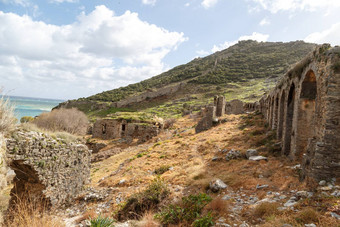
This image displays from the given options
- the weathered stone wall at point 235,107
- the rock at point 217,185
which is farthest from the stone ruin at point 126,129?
the rock at point 217,185

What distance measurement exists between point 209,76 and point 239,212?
67.0 metres

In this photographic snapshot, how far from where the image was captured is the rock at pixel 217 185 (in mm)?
7147

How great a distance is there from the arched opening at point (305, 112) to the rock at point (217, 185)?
4.19 metres

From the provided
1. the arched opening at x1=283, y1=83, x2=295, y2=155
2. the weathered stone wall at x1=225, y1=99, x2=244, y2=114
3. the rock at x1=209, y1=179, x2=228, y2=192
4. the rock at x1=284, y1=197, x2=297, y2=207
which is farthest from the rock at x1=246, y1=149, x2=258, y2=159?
the weathered stone wall at x1=225, y1=99, x2=244, y2=114

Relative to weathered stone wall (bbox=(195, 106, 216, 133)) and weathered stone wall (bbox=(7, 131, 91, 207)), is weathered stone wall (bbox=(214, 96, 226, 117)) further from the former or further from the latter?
weathered stone wall (bbox=(7, 131, 91, 207))

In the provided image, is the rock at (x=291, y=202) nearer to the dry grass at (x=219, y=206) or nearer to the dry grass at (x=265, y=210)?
the dry grass at (x=265, y=210)

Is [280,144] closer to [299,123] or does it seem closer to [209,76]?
[299,123]

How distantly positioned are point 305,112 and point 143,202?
8046 mm

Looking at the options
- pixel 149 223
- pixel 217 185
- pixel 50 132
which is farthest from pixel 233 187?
pixel 50 132

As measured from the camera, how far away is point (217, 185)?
723cm

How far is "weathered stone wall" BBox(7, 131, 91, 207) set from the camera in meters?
6.14

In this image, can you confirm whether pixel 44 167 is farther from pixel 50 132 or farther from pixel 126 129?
pixel 126 129

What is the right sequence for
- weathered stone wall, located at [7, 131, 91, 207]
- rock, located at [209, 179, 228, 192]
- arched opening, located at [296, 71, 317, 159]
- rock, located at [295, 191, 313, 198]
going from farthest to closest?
arched opening, located at [296, 71, 317, 159] < rock, located at [209, 179, 228, 192] < weathered stone wall, located at [7, 131, 91, 207] < rock, located at [295, 191, 313, 198]

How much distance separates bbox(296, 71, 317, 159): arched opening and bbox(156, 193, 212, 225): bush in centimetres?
561
